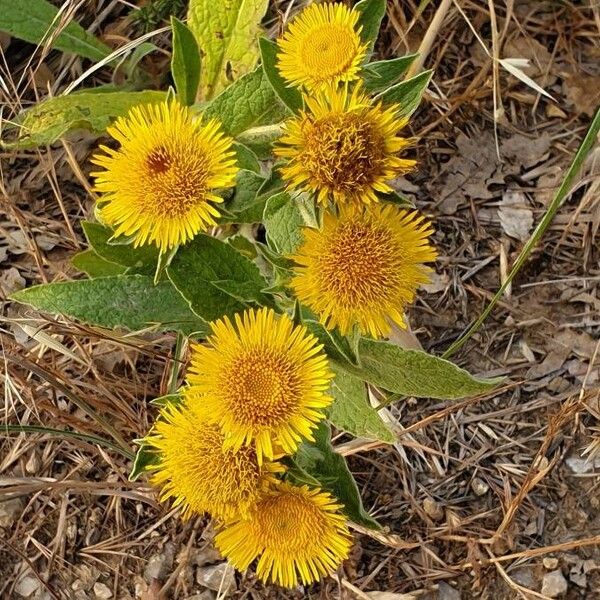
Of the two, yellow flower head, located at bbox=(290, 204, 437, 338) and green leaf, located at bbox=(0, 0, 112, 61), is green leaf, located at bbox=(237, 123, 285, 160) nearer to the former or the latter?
yellow flower head, located at bbox=(290, 204, 437, 338)

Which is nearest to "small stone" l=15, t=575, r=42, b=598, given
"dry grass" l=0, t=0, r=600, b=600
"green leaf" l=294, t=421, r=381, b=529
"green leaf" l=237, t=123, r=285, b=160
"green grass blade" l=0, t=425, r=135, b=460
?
"dry grass" l=0, t=0, r=600, b=600

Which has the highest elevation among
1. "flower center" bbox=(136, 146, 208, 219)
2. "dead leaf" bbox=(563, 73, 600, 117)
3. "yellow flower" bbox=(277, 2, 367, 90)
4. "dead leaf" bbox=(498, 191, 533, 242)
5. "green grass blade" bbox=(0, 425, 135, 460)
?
"yellow flower" bbox=(277, 2, 367, 90)

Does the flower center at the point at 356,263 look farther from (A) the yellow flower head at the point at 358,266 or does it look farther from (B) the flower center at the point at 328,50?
(B) the flower center at the point at 328,50

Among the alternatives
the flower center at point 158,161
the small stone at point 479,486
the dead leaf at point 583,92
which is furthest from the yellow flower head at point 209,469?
the dead leaf at point 583,92

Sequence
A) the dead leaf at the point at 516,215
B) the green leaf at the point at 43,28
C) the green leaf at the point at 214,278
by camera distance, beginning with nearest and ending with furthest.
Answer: the green leaf at the point at 214,278 < the green leaf at the point at 43,28 < the dead leaf at the point at 516,215

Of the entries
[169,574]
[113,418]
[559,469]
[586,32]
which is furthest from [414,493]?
[586,32]

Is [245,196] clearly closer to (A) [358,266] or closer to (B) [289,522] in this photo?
(A) [358,266]
